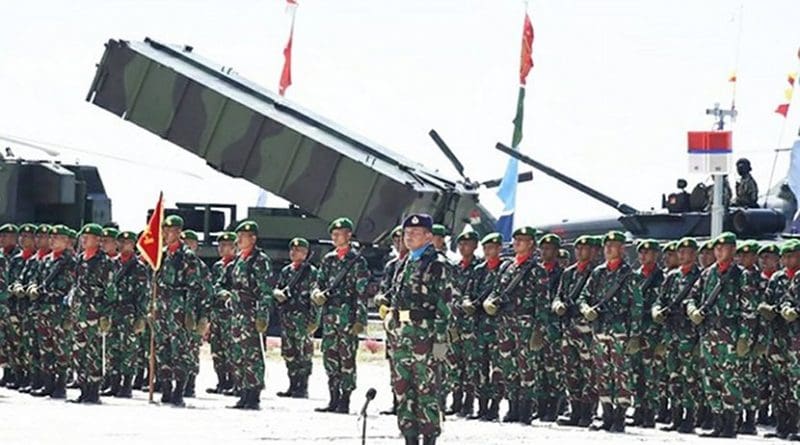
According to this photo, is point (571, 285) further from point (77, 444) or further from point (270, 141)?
point (270, 141)

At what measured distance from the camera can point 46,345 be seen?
62.8 ft

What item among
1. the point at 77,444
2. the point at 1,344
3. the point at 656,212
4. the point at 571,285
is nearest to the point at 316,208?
the point at 656,212

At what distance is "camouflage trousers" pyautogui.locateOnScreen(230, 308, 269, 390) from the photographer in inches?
720

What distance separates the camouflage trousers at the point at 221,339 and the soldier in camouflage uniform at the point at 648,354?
14.9ft

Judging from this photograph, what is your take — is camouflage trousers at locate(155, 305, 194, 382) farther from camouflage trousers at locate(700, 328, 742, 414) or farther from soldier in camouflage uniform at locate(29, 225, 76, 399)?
camouflage trousers at locate(700, 328, 742, 414)

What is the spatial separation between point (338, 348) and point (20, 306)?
11.4 ft

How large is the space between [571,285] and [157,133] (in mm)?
13222

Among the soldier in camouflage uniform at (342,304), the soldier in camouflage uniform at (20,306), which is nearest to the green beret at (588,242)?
the soldier in camouflage uniform at (342,304)

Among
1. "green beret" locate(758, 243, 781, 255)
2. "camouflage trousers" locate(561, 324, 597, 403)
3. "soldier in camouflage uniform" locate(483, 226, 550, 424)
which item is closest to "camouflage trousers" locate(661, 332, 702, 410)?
"camouflage trousers" locate(561, 324, 597, 403)

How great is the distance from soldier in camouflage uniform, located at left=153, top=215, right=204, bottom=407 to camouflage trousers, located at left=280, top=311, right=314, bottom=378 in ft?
6.00

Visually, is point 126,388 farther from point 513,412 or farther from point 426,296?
point 426,296

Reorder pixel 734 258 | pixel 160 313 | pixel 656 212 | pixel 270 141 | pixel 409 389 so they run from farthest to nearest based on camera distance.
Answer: pixel 270 141, pixel 656 212, pixel 160 313, pixel 734 258, pixel 409 389

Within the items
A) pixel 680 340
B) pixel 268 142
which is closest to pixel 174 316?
pixel 680 340

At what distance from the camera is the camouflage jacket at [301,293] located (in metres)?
20.3
